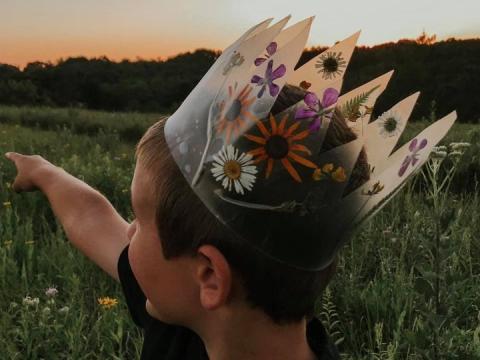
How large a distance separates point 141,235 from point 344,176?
45 centimetres

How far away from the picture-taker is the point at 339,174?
116 centimetres

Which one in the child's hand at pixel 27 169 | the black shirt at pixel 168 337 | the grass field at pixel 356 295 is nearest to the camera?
the black shirt at pixel 168 337

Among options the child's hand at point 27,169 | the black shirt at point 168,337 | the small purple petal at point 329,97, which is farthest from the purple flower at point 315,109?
the child's hand at point 27,169

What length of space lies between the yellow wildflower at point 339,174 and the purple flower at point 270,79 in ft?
0.57

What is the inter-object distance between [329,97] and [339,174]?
0.14 meters

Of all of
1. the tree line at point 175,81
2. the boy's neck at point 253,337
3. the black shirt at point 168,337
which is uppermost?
the boy's neck at point 253,337

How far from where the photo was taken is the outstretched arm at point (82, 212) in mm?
1850

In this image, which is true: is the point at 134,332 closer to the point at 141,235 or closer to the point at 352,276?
the point at 352,276

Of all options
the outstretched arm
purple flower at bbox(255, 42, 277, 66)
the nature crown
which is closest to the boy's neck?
the nature crown

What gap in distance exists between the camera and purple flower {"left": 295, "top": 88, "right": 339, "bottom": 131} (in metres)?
1.16

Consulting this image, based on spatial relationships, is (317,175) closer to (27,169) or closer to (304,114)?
(304,114)

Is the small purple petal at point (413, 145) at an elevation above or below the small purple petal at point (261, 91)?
below

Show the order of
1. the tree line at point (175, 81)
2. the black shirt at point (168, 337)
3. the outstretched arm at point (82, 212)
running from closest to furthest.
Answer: the black shirt at point (168, 337) → the outstretched arm at point (82, 212) → the tree line at point (175, 81)

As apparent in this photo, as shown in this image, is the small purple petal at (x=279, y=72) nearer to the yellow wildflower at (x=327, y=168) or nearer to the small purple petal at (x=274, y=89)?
the small purple petal at (x=274, y=89)
